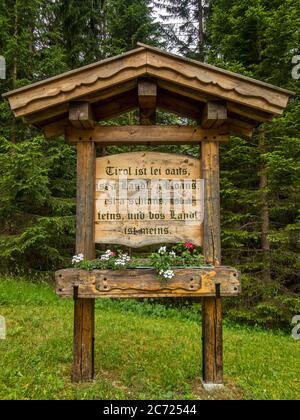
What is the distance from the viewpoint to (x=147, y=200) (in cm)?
416

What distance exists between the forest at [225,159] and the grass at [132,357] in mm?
1741

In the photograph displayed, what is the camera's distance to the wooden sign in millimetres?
4117

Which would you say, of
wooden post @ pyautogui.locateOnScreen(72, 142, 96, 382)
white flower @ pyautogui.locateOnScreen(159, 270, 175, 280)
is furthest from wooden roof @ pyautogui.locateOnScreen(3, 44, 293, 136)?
white flower @ pyautogui.locateOnScreen(159, 270, 175, 280)

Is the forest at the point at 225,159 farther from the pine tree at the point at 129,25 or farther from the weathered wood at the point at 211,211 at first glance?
the weathered wood at the point at 211,211

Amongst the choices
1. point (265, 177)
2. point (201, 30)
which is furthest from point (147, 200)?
point (201, 30)

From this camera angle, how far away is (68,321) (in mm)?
6887

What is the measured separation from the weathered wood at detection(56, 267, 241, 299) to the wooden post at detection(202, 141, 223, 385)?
0.38 m

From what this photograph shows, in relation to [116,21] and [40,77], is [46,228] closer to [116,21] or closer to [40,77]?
[40,77]

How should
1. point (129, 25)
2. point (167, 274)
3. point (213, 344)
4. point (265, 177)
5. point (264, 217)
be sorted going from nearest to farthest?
point (167, 274) → point (213, 344) → point (264, 217) → point (265, 177) → point (129, 25)

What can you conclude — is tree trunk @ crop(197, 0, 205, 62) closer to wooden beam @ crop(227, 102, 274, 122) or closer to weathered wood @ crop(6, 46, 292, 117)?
wooden beam @ crop(227, 102, 274, 122)

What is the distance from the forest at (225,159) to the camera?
811 cm

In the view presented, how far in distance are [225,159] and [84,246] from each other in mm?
5584

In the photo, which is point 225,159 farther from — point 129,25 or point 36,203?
point 129,25

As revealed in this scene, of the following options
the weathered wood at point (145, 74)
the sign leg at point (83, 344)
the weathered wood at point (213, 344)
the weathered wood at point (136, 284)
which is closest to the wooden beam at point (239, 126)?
the weathered wood at point (145, 74)
